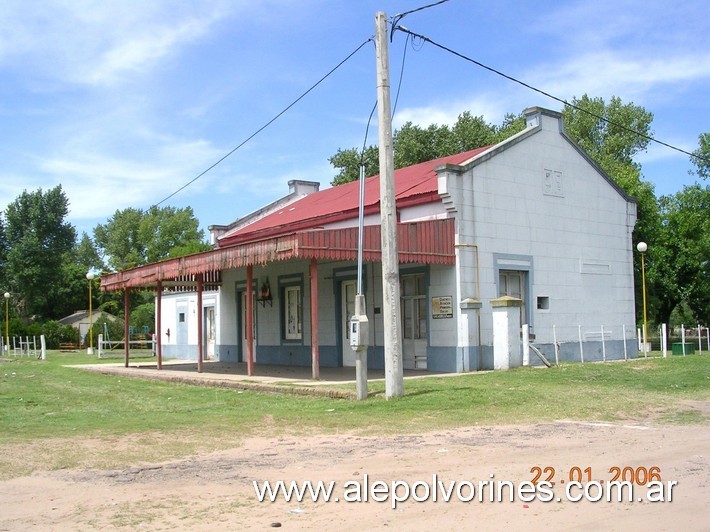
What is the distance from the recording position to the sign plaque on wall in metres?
20.1

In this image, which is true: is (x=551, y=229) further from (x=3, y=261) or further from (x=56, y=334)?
(x=3, y=261)

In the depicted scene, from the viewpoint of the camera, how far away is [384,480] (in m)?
7.61

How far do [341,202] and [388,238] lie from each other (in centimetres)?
1189

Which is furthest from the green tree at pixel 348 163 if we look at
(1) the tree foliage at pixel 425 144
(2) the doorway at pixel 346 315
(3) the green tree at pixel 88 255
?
(3) the green tree at pixel 88 255

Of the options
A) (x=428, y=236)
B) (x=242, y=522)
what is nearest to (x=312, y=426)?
(x=242, y=522)

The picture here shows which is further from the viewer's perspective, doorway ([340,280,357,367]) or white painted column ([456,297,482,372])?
doorway ([340,280,357,367])

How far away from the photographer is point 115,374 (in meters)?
23.9

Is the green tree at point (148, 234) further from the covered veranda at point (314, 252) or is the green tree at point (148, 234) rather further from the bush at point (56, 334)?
the covered veranda at point (314, 252)

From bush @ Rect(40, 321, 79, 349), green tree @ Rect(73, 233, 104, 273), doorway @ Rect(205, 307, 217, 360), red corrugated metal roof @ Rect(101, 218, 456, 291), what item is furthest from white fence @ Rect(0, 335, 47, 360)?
green tree @ Rect(73, 233, 104, 273)

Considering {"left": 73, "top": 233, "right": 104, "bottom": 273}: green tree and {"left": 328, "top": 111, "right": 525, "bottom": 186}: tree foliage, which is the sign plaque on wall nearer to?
{"left": 328, "top": 111, "right": 525, "bottom": 186}: tree foliage

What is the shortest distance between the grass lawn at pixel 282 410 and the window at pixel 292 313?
659 centimetres

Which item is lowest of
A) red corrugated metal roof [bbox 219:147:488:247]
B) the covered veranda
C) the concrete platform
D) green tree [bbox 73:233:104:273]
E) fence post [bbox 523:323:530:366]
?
the concrete platform

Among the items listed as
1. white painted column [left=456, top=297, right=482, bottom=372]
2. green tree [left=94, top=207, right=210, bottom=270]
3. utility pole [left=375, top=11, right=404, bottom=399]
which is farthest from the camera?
green tree [left=94, top=207, right=210, bottom=270]

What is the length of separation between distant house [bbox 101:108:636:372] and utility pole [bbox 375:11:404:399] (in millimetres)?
3110
